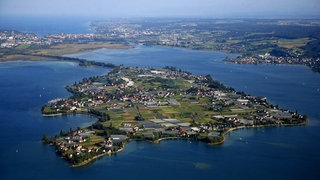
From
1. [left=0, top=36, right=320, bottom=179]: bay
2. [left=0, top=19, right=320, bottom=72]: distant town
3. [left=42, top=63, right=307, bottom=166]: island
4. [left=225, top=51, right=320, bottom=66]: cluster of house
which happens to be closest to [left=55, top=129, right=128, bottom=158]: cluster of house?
[left=42, top=63, right=307, bottom=166]: island

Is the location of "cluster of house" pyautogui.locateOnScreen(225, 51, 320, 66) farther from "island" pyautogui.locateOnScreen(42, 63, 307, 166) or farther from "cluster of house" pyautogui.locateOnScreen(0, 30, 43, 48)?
"cluster of house" pyautogui.locateOnScreen(0, 30, 43, 48)

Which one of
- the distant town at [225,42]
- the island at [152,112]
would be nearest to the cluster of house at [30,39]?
the distant town at [225,42]

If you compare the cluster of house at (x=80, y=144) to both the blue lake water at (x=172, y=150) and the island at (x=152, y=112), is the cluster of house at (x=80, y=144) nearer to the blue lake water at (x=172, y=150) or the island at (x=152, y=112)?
the island at (x=152, y=112)

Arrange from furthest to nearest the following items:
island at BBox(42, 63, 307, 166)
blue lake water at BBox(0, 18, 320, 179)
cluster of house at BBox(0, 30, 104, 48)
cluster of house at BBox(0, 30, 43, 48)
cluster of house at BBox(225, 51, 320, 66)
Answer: cluster of house at BBox(0, 30, 104, 48) → cluster of house at BBox(0, 30, 43, 48) → cluster of house at BBox(225, 51, 320, 66) → island at BBox(42, 63, 307, 166) → blue lake water at BBox(0, 18, 320, 179)

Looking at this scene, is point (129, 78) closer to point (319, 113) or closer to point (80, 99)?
point (80, 99)

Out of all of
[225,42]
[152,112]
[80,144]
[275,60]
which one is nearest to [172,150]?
[80,144]

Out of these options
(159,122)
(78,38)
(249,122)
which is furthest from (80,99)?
(78,38)

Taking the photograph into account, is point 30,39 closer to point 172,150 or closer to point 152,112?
point 152,112

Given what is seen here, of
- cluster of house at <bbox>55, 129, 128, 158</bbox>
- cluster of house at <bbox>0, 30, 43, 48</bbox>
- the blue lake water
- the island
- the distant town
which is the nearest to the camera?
the blue lake water
